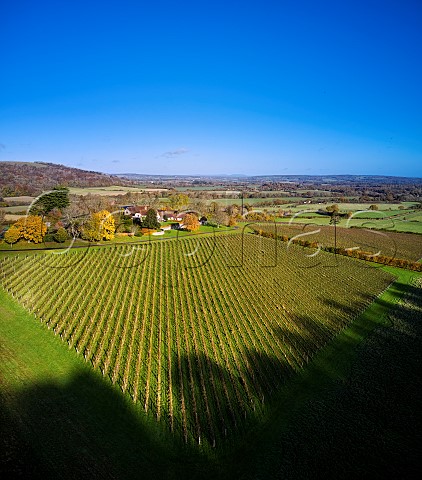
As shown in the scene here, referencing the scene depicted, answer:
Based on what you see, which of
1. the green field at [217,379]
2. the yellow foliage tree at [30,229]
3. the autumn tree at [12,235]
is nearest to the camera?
the green field at [217,379]

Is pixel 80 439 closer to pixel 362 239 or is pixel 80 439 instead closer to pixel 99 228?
pixel 99 228

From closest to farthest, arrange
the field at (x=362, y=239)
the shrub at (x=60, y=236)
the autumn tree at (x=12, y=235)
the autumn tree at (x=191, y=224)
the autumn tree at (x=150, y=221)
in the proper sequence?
the autumn tree at (x=12, y=235)
the shrub at (x=60, y=236)
the field at (x=362, y=239)
the autumn tree at (x=150, y=221)
the autumn tree at (x=191, y=224)

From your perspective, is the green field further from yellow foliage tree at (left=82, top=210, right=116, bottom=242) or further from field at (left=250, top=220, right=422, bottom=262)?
field at (left=250, top=220, right=422, bottom=262)

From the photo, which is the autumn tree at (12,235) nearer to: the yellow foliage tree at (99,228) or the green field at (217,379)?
the yellow foliage tree at (99,228)

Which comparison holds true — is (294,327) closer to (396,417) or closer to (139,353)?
(396,417)

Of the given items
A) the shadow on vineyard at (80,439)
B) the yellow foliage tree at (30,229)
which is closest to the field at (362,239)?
the yellow foliage tree at (30,229)

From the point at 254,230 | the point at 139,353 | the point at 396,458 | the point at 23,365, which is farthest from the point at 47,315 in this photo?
the point at 254,230

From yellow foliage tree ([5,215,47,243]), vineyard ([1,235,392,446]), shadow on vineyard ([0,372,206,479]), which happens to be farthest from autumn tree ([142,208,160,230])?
shadow on vineyard ([0,372,206,479])
